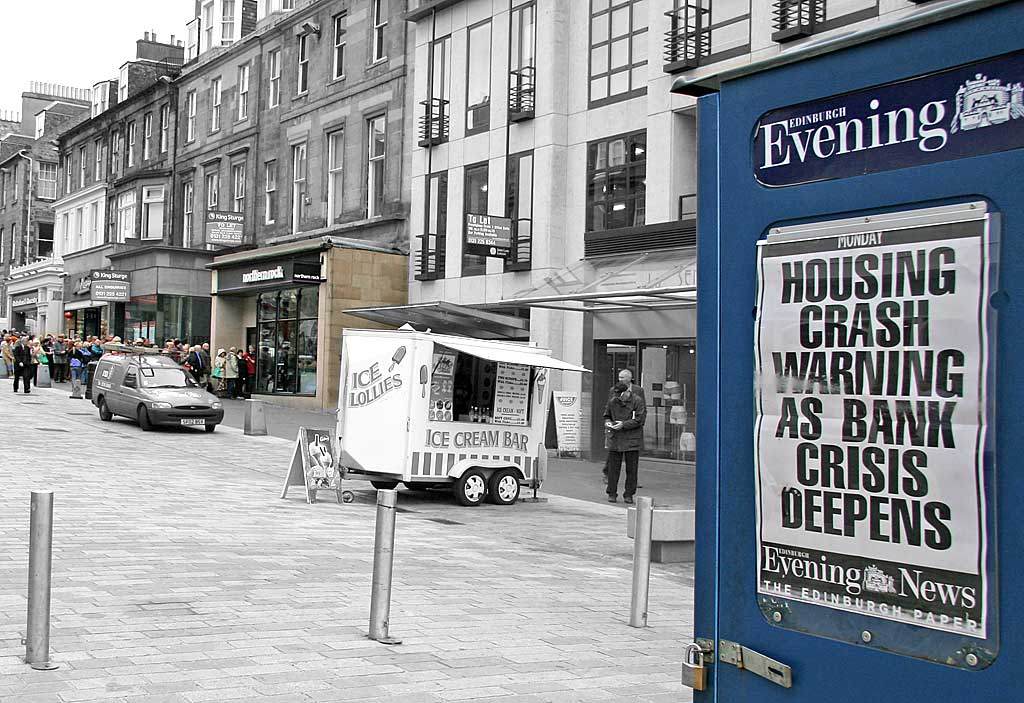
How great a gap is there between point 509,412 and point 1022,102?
13013 millimetres

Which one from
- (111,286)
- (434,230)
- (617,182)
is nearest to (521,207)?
(617,182)

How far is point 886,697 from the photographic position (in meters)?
2.86

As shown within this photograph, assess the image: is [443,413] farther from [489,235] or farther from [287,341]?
[287,341]

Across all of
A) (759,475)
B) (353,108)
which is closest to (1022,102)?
(759,475)

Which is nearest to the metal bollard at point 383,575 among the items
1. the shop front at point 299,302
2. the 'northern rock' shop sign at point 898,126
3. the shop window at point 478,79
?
the 'northern rock' shop sign at point 898,126

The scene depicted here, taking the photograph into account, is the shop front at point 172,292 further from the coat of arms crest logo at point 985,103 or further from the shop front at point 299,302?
the coat of arms crest logo at point 985,103

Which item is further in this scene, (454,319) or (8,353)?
(8,353)

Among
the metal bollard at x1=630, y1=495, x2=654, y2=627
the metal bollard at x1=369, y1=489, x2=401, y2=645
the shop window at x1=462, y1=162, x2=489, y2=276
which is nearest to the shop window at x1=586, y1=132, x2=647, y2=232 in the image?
the shop window at x1=462, y1=162, x2=489, y2=276

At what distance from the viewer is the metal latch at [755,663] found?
3.10 metres

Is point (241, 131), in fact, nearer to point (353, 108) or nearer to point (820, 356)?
point (353, 108)

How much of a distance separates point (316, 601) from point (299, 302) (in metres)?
24.8

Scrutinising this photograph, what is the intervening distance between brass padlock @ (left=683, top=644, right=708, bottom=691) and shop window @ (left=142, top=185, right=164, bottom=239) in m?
44.4

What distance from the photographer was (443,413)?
14.8m

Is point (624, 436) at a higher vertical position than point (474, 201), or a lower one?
lower
